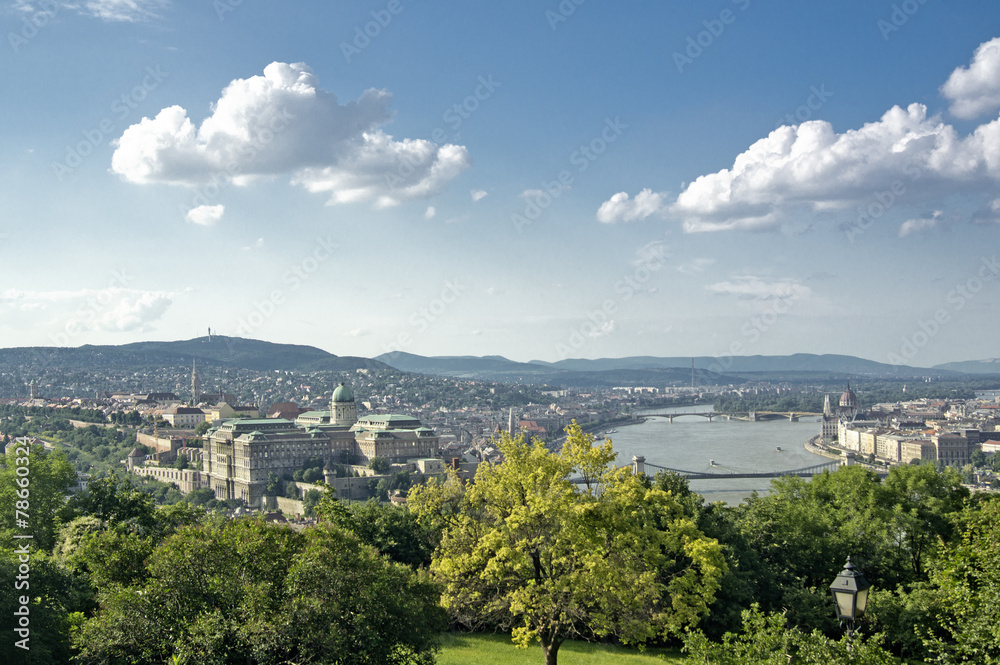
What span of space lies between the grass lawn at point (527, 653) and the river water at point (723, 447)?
29.9 m

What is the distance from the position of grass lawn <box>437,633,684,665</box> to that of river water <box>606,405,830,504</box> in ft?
98.0

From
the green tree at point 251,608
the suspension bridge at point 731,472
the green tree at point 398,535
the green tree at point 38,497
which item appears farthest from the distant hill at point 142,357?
the green tree at point 251,608

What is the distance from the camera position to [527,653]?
12727mm

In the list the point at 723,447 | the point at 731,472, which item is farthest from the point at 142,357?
the point at 731,472

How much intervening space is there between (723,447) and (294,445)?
42.1 meters

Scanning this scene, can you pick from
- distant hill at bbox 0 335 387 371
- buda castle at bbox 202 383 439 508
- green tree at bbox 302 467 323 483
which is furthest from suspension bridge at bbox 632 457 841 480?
distant hill at bbox 0 335 387 371

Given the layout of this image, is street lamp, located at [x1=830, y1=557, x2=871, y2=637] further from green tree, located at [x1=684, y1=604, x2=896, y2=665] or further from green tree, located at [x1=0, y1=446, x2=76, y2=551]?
green tree, located at [x1=0, y1=446, x2=76, y2=551]

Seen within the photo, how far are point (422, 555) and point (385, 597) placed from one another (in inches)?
297

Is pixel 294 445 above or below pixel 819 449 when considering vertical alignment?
above

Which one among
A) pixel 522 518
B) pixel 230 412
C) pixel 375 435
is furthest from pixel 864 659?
pixel 230 412

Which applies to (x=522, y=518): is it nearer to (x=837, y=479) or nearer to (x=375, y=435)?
(x=837, y=479)

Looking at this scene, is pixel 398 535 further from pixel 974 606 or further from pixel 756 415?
pixel 756 415

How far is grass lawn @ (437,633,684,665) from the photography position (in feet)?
40.2

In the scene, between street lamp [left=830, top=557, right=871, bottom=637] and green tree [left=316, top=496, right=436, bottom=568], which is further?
green tree [left=316, top=496, right=436, bottom=568]
